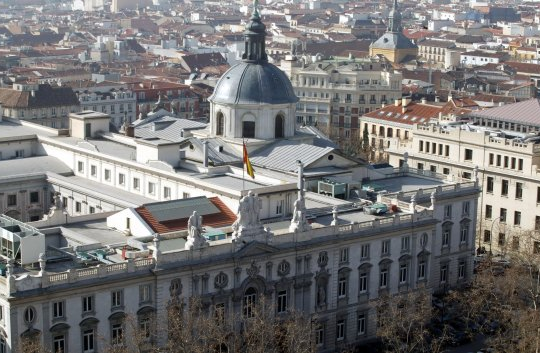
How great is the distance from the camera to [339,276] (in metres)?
102

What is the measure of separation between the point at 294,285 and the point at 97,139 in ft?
130

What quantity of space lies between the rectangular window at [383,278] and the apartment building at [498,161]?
2511 cm

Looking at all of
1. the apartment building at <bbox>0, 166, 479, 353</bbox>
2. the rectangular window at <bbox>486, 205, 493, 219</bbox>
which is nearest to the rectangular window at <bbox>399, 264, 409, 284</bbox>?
the apartment building at <bbox>0, 166, 479, 353</bbox>

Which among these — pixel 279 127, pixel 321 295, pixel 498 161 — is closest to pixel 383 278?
pixel 321 295

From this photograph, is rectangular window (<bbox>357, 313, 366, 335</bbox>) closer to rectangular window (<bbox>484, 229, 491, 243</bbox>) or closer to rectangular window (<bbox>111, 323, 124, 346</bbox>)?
rectangular window (<bbox>111, 323, 124, 346</bbox>)

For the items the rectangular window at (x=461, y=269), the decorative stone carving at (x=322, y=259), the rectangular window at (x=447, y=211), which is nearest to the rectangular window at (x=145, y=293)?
the decorative stone carving at (x=322, y=259)

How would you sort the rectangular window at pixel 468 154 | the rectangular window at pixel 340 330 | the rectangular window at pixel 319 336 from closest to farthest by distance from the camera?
the rectangular window at pixel 319 336, the rectangular window at pixel 340 330, the rectangular window at pixel 468 154

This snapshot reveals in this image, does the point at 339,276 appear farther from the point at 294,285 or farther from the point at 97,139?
the point at 97,139

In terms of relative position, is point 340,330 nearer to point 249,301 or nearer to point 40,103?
point 249,301

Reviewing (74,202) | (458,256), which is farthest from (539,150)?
(74,202)

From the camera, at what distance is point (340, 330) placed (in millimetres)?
103812

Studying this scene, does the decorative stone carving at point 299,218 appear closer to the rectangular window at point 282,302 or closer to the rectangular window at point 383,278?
the rectangular window at point 282,302

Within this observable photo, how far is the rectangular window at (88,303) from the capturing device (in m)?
87.8

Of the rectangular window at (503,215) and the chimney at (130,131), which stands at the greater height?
the chimney at (130,131)
